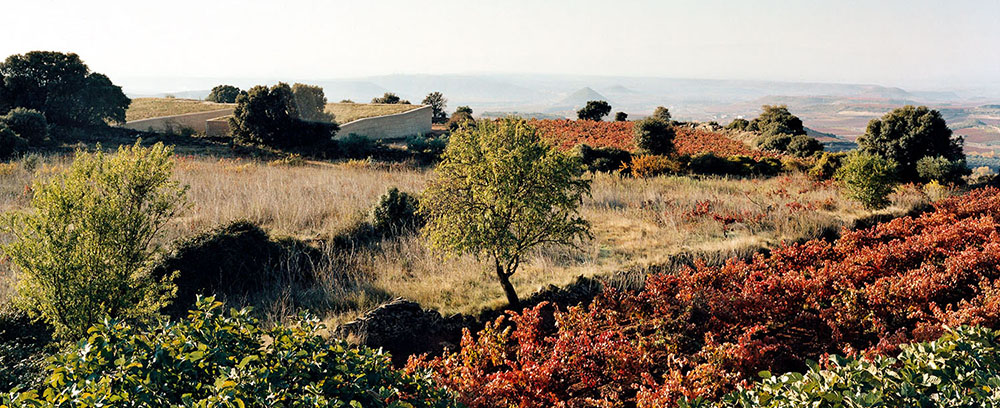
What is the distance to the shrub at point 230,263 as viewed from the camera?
642cm

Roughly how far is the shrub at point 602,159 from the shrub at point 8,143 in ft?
59.2

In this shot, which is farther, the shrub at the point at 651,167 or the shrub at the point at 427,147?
the shrub at the point at 427,147

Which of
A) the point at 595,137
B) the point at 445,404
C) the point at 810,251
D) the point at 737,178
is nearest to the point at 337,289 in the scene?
the point at 445,404

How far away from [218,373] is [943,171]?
19282mm

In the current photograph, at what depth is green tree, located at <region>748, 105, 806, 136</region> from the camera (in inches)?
1095

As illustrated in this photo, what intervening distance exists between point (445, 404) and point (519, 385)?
4.31 feet

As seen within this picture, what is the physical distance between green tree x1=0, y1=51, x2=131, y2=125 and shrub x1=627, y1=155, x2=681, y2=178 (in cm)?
2493

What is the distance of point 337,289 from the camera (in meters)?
6.57

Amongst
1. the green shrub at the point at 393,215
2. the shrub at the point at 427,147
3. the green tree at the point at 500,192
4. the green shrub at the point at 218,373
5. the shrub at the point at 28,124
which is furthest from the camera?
the shrub at the point at 427,147

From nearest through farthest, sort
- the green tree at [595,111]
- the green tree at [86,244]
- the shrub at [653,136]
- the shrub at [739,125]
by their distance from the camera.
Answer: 1. the green tree at [86,244]
2. the shrub at [653,136]
3. the shrub at [739,125]
4. the green tree at [595,111]

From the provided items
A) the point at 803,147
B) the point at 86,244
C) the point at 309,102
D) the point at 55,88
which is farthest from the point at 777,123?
the point at 55,88

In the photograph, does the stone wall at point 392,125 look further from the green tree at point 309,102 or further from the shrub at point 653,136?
the shrub at point 653,136

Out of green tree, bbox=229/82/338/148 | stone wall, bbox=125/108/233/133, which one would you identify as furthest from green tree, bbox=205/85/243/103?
green tree, bbox=229/82/338/148

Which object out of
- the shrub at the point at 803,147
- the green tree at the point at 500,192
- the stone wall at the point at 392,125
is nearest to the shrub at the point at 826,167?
the shrub at the point at 803,147
